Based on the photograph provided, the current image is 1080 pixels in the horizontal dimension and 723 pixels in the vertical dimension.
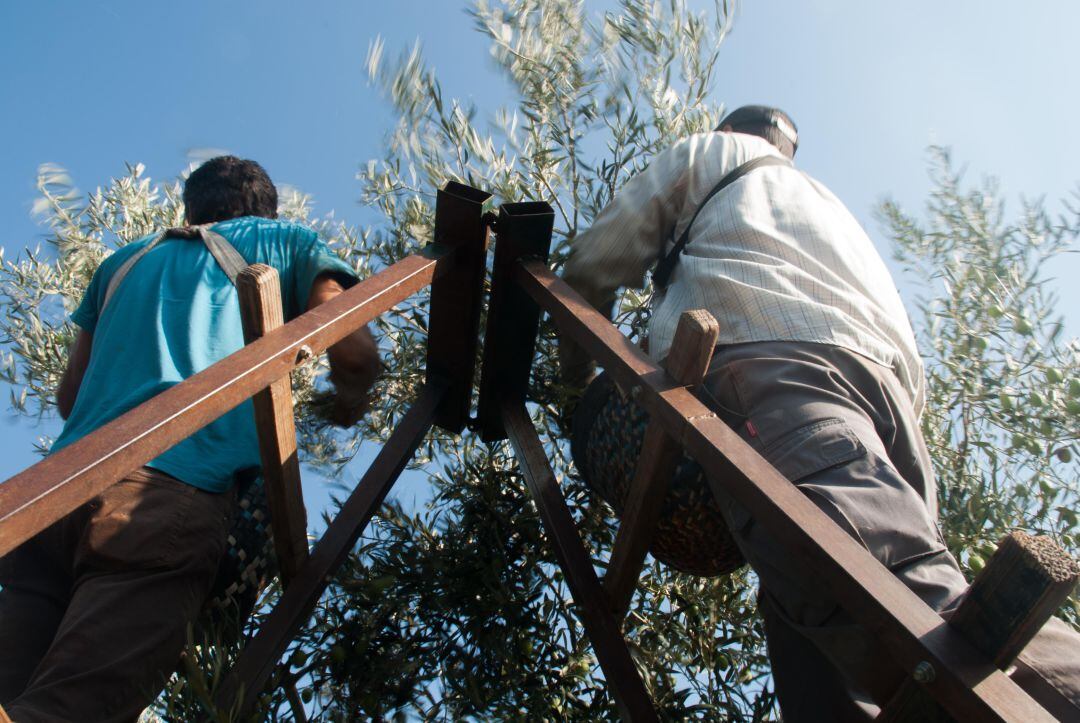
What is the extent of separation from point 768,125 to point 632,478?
1.46 m

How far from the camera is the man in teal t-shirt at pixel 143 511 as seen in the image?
221cm

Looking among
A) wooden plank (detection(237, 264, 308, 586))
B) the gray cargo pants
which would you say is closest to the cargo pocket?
the gray cargo pants

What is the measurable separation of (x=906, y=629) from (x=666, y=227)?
5.55 ft

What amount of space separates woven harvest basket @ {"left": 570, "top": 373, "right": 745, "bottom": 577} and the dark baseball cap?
1.16m

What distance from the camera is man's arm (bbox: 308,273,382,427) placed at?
304cm

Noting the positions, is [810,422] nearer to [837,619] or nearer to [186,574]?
[837,619]

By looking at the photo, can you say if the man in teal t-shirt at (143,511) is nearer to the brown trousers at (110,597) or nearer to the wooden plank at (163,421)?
the brown trousers at (110,597)

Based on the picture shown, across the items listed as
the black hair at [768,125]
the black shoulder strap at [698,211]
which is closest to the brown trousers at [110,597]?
the black shoulder strap at [698,211]

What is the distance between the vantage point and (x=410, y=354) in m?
4.50

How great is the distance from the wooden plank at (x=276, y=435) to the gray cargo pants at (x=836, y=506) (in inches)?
42.1

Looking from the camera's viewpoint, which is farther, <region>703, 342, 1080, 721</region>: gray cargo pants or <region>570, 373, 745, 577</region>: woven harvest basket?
<region>570, 373, 745, 577</region>: woven harvest basket

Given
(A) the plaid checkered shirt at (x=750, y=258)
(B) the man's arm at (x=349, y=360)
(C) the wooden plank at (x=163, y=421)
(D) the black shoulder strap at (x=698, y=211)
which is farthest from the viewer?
(B) the man's arm at (x=349, y=360)

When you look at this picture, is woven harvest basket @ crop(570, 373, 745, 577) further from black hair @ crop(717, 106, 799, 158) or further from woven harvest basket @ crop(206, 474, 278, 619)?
black hair @ crop(717, 106, 799, 158)

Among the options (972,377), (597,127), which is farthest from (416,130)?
(972,377)
